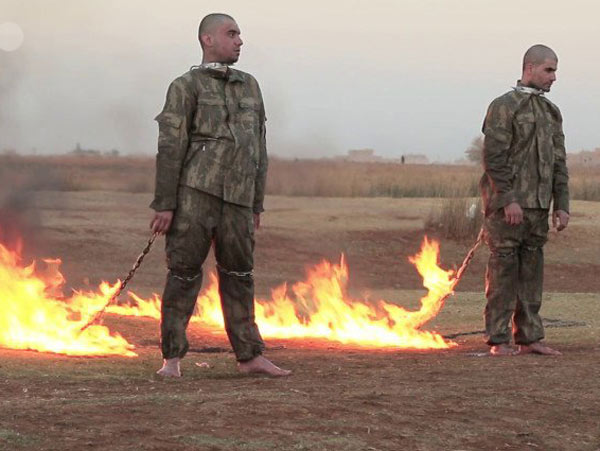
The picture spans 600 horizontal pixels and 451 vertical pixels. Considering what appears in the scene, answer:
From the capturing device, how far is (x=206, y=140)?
735cm

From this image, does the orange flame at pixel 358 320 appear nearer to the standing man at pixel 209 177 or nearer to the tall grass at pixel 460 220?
the standing man at pixel 209 177

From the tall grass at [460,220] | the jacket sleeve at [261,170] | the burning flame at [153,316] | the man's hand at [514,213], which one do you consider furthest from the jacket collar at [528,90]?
the tall grass at [460,220]

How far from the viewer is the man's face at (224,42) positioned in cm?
742

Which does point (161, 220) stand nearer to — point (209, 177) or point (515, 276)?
point (209, 177)

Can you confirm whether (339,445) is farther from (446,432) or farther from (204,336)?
(204,336)

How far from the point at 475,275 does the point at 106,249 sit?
620 cm

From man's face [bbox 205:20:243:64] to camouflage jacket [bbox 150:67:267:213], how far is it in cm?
10

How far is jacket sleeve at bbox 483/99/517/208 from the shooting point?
28.7 ft

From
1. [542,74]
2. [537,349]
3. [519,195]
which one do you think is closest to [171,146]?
[519,195]

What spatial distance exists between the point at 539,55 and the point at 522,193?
1.01 m

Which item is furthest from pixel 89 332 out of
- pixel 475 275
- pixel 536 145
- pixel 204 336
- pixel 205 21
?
pixel 475 275

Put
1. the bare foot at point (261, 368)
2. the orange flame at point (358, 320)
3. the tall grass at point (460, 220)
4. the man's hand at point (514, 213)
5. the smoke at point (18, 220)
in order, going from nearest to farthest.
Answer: the bare foot at point (261, 368) < the man's hand at point (514, 213) < the orange flame at point (358, 320) < the smoke at point (18, 220) < the tall grass at point (460, 220)

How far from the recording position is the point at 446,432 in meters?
5.79

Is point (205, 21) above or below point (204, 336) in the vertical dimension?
above
